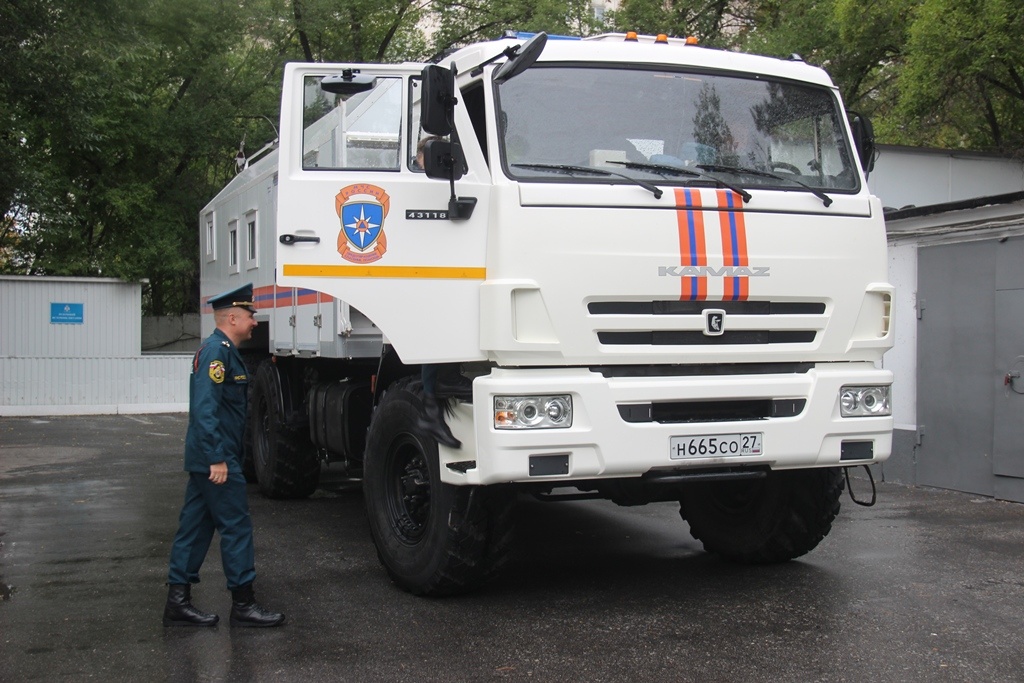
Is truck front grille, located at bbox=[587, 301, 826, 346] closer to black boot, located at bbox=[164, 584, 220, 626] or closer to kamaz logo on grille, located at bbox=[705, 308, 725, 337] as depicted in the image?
kamaz logo on grille, located at bbox=[705, 308, 725, 337]

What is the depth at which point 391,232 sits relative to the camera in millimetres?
5953

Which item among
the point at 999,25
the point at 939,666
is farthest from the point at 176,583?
the point at 999,25

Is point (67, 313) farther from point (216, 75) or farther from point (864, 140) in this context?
point (864, 140)

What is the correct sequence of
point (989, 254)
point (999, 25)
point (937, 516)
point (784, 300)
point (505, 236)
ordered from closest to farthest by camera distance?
1. point (505, 236)
2. point (784, 300)
3. point (937, 516)
4. point (989, 254)
5. point (999, 25)

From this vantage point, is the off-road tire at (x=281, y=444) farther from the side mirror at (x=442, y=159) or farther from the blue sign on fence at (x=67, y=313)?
the blue sign on fence at (x=67, y=313)

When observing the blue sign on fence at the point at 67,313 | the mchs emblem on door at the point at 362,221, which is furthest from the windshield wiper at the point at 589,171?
the blue sign on fence at the point at 67,313

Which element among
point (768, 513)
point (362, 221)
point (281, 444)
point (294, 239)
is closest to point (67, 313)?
point (281, 444)

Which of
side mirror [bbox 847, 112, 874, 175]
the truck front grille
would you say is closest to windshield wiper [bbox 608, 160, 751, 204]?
the truck front grille

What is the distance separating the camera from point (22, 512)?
31.8 ft

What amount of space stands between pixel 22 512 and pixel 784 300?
7.00 m

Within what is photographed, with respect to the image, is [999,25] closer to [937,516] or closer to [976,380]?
[976,380]

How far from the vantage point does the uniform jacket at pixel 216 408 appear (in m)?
5.70

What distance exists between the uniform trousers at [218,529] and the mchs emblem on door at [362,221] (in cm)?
134

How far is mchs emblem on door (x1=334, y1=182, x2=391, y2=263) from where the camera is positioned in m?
5.97
